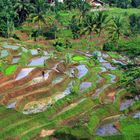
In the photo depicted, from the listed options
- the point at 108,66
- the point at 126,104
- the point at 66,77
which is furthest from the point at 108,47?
the point at 126,104

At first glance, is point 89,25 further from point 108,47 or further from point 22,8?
point 22,8

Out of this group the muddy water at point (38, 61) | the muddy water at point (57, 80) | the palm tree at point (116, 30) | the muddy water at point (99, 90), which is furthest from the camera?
the palm tree at point (116, 30)

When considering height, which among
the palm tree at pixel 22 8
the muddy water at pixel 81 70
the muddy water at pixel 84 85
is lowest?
the muddy water at pixel 81 70

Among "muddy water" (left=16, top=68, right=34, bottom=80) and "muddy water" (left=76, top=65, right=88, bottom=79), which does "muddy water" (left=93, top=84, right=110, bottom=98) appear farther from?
"muddy water" (left=16, top=68, right=34, bottom=80)

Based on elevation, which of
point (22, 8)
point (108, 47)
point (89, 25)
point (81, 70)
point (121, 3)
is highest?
point (22, 8)

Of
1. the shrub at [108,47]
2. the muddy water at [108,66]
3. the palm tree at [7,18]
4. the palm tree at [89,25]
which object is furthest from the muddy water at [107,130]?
the palm tree at [7,18]

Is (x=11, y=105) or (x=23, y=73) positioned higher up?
(x=23, y=73)

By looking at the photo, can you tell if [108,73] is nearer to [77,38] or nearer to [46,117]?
[46,117]

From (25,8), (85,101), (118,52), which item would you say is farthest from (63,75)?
(25,8)

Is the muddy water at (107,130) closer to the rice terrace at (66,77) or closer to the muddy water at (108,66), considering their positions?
the rice terrace at (66,77)
